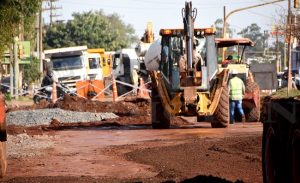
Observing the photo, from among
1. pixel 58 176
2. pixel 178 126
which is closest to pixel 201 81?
pixel 178 126

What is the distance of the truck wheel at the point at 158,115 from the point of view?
76.9 ft

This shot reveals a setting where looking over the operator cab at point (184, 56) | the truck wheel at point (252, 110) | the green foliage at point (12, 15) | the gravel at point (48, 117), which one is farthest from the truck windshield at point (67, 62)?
the operator cab at point (184, 56)

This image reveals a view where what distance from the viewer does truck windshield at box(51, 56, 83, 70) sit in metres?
48.9

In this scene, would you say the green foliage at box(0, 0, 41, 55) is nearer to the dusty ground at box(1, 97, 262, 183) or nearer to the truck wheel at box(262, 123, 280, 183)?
the dusty ground at box(1, 97, 262, 183)

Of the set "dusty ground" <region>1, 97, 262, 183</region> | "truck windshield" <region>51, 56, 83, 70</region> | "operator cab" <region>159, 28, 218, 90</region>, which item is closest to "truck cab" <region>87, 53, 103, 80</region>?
"truck windshield" <region>51, 56, 83, 70</region>

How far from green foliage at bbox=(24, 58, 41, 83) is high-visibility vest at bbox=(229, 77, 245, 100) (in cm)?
4625

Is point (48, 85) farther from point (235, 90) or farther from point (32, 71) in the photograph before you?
point (32, 71)

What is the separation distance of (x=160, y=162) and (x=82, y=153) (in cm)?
285

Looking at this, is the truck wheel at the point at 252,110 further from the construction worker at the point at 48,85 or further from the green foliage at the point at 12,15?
the construction worker at the point at 48,85

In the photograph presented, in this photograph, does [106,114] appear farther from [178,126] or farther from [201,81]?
[201,81]

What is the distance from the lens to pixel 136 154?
1647 cm

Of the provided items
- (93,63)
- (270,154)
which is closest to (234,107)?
(270,154)

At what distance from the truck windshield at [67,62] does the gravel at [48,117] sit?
19.7 meters

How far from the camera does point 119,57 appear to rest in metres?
55.4
